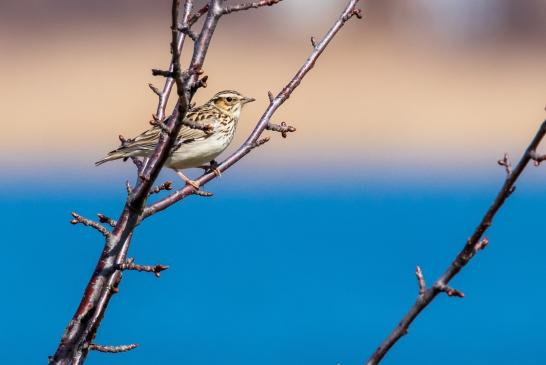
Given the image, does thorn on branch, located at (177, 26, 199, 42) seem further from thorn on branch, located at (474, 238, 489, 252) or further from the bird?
the bird

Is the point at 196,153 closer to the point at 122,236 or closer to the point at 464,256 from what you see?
the point at 122,236

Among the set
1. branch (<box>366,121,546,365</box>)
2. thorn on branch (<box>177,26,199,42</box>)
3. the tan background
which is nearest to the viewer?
branch (<box>366,121,546,365</box>)

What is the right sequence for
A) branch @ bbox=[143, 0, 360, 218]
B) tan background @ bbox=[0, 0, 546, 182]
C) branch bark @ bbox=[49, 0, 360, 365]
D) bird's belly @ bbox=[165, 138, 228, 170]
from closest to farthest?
branch bark @ bbox=[49, 0, 360, 365]
branch @ bbox=[143, 0, 360, 218]
bird's belly @ bbox=[165, 138, 228, 170]
tan background @ bbox=[0, 0, 546, 182]

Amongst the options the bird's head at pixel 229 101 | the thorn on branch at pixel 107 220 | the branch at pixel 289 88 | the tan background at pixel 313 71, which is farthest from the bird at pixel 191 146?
the tan background at pixel 313 71

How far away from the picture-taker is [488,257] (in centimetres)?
1450

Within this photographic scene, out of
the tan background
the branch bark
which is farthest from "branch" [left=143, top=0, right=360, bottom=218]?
the tan background

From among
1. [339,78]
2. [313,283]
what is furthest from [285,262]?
[339,78]

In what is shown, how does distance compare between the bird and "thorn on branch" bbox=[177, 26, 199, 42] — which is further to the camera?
the bird

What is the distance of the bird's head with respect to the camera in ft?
22.0

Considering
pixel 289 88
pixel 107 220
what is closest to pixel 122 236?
pixel 107 220

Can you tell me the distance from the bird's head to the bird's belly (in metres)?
0.63

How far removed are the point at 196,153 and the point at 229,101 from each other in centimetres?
91

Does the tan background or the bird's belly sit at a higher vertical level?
the tan background

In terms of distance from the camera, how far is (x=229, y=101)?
6.79 meters
